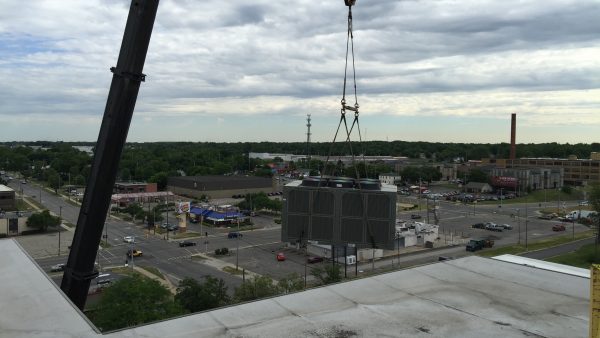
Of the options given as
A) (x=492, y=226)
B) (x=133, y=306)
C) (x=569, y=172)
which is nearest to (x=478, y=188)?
(x=569, y=172)

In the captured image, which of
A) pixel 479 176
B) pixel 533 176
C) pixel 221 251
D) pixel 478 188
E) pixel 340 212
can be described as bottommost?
pixel 221 251

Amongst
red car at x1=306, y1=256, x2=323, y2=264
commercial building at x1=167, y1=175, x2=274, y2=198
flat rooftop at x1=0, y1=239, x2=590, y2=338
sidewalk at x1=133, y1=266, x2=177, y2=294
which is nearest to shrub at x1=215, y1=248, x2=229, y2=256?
sidewalk at x1=133, y1=266, x2=177, y2=294

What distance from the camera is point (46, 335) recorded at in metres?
5.87

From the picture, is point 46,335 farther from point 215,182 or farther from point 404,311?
point 215,182

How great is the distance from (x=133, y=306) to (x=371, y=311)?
935 centimetres

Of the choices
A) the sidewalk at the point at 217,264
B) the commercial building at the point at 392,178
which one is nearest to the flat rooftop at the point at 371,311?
the sidewalk at the point at 217,264

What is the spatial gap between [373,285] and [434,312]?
5.08 ft

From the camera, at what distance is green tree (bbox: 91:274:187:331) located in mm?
13719

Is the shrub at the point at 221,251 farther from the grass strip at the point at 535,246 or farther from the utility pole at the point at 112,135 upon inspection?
the utility pole at the point at 112,135

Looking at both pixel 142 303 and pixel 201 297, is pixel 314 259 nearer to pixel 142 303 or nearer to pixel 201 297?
pixel 201 297

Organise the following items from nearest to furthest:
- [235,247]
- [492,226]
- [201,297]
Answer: [201,297] → [235,247] → [492,226]

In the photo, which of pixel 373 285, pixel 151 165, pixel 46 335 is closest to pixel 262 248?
pixel 373 285

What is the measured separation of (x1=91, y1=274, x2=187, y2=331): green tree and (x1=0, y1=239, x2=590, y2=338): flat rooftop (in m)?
4.77

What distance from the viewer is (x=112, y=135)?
7.71m
